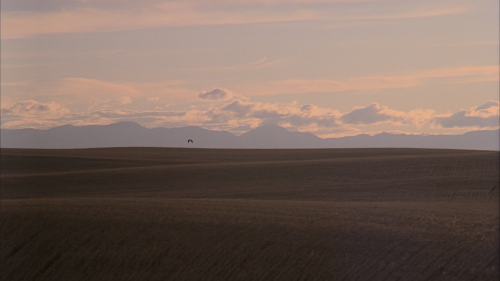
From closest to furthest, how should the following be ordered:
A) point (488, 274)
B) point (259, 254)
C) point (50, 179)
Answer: point (488, 274)
point (259, 254)
point (50, 179)

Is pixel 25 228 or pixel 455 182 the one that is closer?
pixel 25 228

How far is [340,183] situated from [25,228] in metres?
20.2

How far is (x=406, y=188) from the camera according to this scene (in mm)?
32906

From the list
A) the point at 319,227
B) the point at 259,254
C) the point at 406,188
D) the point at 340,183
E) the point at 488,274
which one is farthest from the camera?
the point at 340,183

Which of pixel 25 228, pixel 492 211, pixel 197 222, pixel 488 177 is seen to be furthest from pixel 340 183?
pixel 25 228

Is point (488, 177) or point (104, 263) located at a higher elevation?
point (488, 177)

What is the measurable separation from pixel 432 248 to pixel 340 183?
796 inches

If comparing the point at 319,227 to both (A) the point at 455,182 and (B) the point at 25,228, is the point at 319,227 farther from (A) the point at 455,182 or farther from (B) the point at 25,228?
(A) the point at 455,182

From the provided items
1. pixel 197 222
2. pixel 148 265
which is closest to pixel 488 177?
pixel 197 222

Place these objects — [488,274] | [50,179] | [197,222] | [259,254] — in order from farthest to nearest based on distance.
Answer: [50,179] < [197,222] < [259,254] < [488,274]

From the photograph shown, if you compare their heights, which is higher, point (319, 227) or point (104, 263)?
point (319, 227)

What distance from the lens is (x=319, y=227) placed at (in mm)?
18641

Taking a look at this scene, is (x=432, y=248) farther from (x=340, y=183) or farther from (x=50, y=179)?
(x=50, y=179)

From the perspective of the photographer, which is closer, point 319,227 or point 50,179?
point 319,227
